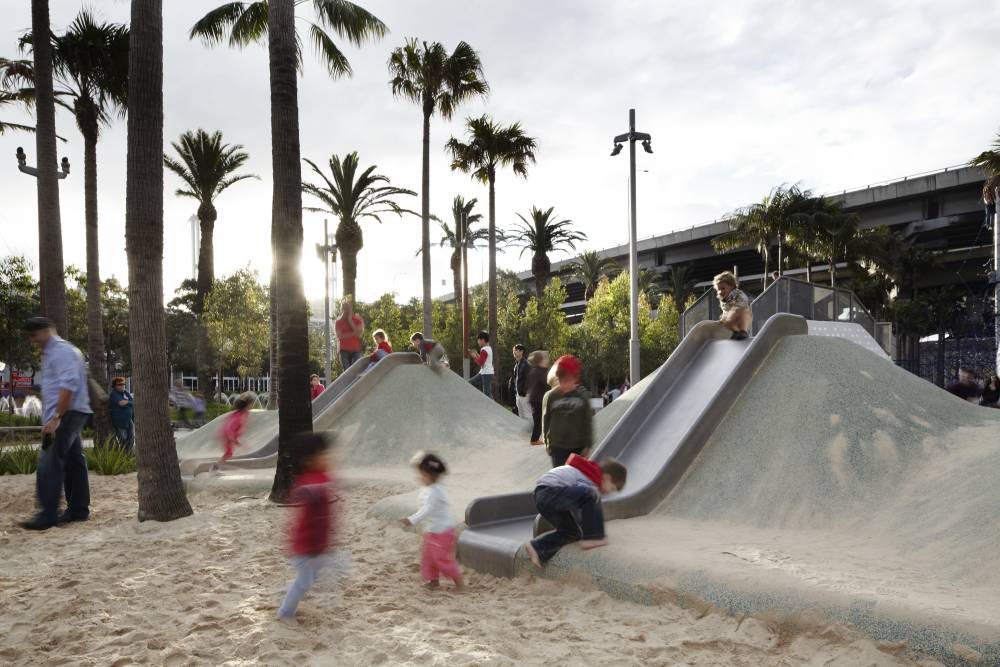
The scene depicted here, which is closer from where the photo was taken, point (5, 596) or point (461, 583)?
point (5, 596)

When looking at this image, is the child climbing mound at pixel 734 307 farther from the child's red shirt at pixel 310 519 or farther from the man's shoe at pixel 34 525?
the man's shoe at pixel 34 525

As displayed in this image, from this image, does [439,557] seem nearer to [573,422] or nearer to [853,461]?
[573,422]

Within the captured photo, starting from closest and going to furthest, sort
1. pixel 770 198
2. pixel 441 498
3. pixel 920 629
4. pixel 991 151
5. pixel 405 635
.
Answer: pixel 920 629
pixel 405 635
pixel 441 498
pixel 991 151
pixel 770 198

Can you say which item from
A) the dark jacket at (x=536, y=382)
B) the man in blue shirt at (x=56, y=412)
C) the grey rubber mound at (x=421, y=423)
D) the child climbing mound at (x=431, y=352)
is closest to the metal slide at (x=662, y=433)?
the dark jacket at (x=536, y=382)

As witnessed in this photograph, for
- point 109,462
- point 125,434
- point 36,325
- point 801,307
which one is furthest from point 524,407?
point 36,325

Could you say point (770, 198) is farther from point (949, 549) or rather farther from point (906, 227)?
point (949, 549)

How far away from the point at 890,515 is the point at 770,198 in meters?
38.6

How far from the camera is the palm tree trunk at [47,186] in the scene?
12125 mm

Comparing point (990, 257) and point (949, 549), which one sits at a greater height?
point (990, 257)

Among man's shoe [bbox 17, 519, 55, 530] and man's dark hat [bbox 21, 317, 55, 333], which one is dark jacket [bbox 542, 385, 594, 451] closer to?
man's dark hat [bbox 21, 317, 55, 333]

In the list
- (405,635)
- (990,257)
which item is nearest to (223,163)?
(405,635)

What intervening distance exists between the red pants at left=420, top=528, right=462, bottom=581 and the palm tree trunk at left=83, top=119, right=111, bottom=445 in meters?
10.2

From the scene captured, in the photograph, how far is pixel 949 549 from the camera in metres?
5.32

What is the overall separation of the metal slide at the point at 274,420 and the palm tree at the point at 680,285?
1802 inches
